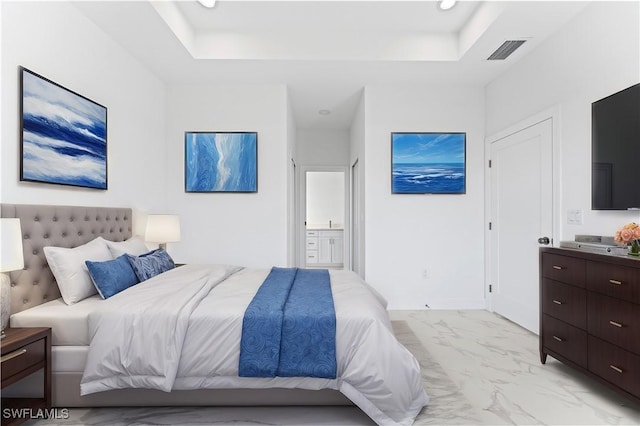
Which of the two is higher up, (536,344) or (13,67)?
(13,67)

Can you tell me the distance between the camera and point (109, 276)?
2307mm

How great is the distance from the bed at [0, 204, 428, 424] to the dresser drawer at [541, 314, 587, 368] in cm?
115

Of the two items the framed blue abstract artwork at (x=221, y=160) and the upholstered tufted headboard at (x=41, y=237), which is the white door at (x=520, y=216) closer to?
the framed blue abstract artwork at (x=221, y=160)

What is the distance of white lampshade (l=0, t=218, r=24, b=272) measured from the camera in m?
1.68

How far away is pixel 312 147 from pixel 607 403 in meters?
5.27

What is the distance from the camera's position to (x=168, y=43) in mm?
3215

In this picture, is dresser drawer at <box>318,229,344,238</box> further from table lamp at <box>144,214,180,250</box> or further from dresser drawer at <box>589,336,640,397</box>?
dresser drawer at <box>589,336,640,397</box>

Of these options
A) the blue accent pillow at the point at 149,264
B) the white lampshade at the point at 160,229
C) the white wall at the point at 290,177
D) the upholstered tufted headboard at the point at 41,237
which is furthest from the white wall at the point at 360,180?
the upholstered tufted headboard at the point at 41,237

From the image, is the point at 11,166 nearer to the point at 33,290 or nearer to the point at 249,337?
the point at 33,290

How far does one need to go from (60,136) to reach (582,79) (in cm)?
396

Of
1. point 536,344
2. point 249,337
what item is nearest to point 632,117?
point 536,344

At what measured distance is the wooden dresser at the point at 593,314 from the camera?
6.21 ft

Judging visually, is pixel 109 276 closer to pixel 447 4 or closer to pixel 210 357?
pixel 210 357

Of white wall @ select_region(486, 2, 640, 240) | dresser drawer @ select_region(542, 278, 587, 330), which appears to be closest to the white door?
white wall @ select_region(486, 2, 640, 240)
